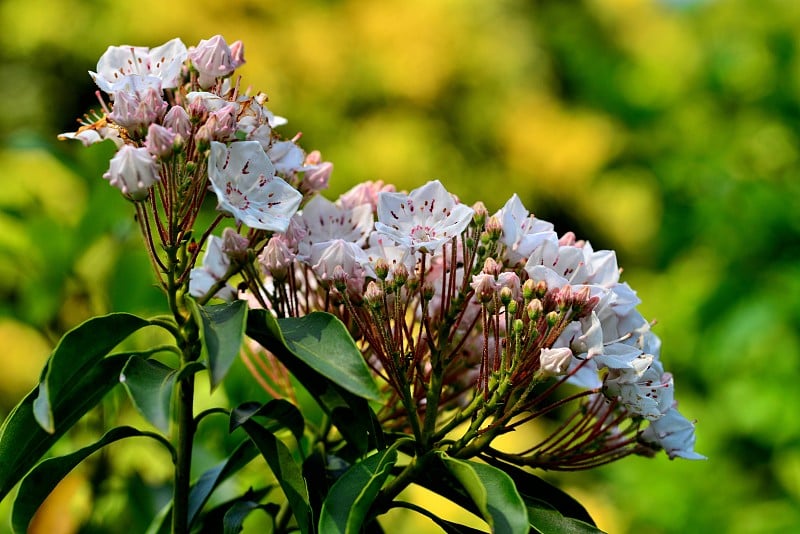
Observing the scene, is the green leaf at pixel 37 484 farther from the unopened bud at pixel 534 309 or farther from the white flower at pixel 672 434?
the white flower at pixel 672 434

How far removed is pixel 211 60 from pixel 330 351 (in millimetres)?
329

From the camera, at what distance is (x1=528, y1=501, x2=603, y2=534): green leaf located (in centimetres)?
85

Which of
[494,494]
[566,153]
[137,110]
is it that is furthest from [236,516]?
[566,153]

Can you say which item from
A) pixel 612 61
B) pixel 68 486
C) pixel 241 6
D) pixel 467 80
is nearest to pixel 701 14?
pixel 612 61

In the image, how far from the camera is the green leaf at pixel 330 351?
0.78 metres

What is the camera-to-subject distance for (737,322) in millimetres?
2939

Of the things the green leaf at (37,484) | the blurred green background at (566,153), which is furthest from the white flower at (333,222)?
the blurred green background at (566,153)

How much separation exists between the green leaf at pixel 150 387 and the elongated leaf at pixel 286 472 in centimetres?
11

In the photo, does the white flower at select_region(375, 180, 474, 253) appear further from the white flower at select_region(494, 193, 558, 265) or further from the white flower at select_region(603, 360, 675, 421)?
the white flower at select_region(603, 360, 675, 421)

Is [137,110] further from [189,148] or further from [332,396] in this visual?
[332,396]

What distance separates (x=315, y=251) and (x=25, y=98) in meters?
4.21

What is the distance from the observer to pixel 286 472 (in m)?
0.87

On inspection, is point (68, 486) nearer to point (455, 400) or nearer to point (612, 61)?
point (455, 400)

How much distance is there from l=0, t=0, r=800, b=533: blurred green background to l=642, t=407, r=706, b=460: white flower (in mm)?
929
